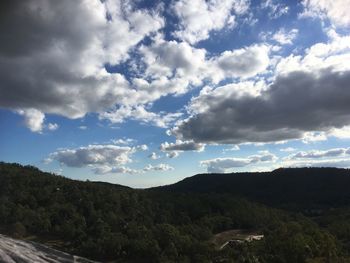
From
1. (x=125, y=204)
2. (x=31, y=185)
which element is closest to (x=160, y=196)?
(x=125, y=204)

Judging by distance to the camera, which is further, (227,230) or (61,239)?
(227,230)

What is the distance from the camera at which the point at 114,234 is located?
3984 inches

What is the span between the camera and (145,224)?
122 meters

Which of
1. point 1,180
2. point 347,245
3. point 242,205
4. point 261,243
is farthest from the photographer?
point 242,205

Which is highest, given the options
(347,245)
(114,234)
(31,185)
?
(31,185)

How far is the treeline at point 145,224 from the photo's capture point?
3093 inches

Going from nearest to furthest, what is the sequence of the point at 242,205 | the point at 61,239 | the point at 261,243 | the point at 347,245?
the point at 261,243 → the point at 347,245 → the point at 61,239 → the point at 242,205

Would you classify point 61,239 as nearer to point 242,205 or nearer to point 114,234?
point 114,234

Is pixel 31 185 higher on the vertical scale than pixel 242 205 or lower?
higher

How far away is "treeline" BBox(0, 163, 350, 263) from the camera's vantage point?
78.6 m

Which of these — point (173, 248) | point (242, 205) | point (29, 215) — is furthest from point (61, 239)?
point (242, 205)

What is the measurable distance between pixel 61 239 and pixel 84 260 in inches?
843

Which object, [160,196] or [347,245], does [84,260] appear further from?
[160,196]

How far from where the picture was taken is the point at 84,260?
86.6m
